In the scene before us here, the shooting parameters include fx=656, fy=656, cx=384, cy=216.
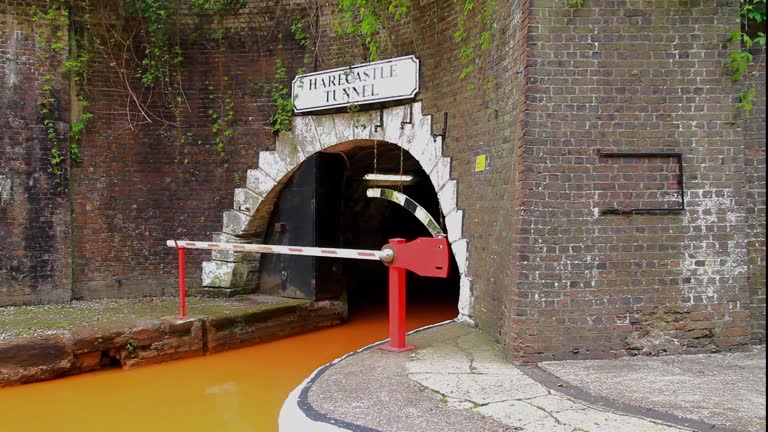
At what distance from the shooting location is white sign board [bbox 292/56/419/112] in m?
7.10

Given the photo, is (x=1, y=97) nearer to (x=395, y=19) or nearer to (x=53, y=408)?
(x=53, y=408)

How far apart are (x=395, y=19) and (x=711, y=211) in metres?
3.86

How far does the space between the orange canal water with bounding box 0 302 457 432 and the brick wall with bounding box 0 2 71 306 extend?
7.33ft

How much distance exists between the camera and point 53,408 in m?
5.75

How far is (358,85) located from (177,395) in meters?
3.84

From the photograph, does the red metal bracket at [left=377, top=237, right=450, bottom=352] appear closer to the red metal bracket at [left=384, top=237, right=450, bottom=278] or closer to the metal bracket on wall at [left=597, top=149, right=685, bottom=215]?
the red metal bracket at [left=384, top=237, right=450, bottom=278]

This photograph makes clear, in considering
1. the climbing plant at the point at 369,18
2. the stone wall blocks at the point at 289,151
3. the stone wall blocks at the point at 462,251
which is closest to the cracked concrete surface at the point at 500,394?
the stone wall blocks at the point at 462,251

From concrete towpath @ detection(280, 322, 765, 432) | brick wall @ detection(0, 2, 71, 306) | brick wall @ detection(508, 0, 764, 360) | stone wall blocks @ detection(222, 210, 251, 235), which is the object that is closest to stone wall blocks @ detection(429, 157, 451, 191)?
brick wall @ detection(508, 0, 764, 360)

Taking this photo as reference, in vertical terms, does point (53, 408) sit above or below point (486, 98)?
below

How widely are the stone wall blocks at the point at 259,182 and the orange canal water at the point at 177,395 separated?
2.09 m

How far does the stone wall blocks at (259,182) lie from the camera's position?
8.68 meters

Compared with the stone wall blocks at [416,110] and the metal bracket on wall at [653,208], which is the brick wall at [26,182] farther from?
the metal bracket on wall at [653,208]

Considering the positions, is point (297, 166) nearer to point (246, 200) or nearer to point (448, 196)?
point (246, 200)

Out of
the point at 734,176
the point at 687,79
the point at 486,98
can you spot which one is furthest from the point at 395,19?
the point at 734,176
